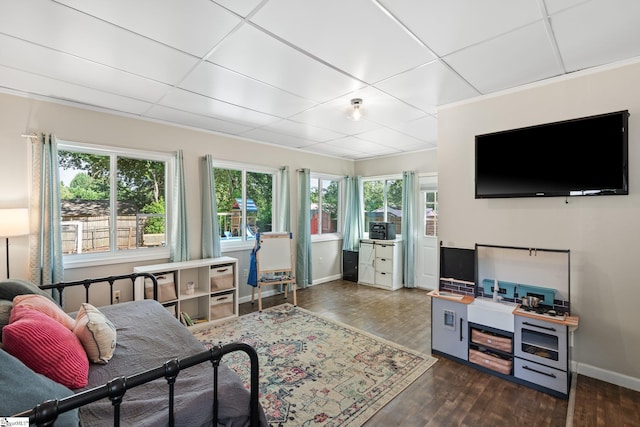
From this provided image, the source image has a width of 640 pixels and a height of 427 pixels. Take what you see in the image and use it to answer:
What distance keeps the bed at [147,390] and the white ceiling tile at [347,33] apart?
1865 millimetres

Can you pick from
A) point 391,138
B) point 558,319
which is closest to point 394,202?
point 391,138

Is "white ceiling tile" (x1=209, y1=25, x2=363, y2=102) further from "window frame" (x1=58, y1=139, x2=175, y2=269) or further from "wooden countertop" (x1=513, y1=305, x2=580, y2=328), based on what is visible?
"wooden countertop" (x1=513, y1=305, x2=580, y2=328)

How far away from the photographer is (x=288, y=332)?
3.57m

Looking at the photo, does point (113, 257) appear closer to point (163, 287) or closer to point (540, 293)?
point (163, 287)

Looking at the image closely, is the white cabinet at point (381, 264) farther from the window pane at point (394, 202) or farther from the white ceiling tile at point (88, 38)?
the white ceiling tile at point (88, 38)

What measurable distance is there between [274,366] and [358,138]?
3407mm

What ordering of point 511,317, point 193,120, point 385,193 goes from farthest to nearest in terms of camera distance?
point 385,193 → point 193,120 → point 511,317

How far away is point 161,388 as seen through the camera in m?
1.50

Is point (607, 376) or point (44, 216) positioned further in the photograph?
point (44, 216)

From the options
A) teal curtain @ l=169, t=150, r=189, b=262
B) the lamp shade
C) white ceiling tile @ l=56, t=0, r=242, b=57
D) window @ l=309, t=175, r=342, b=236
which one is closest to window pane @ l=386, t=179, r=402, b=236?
window @ l=309, t=175, r=342, b=236

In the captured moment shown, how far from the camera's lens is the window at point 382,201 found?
607 cm

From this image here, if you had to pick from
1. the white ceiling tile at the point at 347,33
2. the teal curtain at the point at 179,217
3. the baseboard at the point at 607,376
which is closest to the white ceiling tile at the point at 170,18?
the white ceiling tile at the point at 347,33

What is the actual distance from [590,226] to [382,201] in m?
3.92

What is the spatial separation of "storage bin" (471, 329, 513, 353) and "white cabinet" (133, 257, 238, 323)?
9.67 feet
